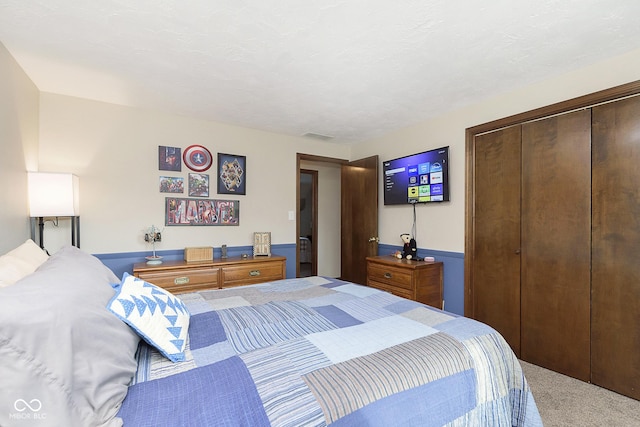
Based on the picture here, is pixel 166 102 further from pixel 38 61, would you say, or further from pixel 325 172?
pixel 325 172

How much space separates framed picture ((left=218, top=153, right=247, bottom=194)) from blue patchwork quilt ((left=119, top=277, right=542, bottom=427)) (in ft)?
7.05

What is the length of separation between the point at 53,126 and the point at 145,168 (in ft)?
2.66

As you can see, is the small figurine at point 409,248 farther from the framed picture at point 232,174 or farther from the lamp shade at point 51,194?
the lamp shade at point 51,194

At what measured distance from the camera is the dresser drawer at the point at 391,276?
117 inches

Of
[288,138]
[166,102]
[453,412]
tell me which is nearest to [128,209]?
[166,102]

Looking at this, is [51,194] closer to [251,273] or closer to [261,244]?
[251,273]

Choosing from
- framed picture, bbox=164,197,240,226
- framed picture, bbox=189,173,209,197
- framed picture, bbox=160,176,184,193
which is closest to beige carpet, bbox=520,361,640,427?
framed picture, bbox=164,197,240,226

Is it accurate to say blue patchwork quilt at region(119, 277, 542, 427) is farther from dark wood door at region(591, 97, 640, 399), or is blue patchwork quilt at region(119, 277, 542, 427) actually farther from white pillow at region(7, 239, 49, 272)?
dark wood door at region(591, 97, 640, 399)

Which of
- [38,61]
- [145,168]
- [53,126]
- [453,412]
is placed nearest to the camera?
[453,412]

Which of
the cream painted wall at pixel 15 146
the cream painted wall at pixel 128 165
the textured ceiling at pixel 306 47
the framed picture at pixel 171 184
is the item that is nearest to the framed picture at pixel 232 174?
the cream painted wall at pixel 128 165

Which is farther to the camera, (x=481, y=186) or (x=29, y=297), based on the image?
(x=481, y=186)

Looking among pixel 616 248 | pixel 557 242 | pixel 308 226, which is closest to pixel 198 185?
pixel 557 242

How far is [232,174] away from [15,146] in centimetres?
187

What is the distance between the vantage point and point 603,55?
2033 millimetres
